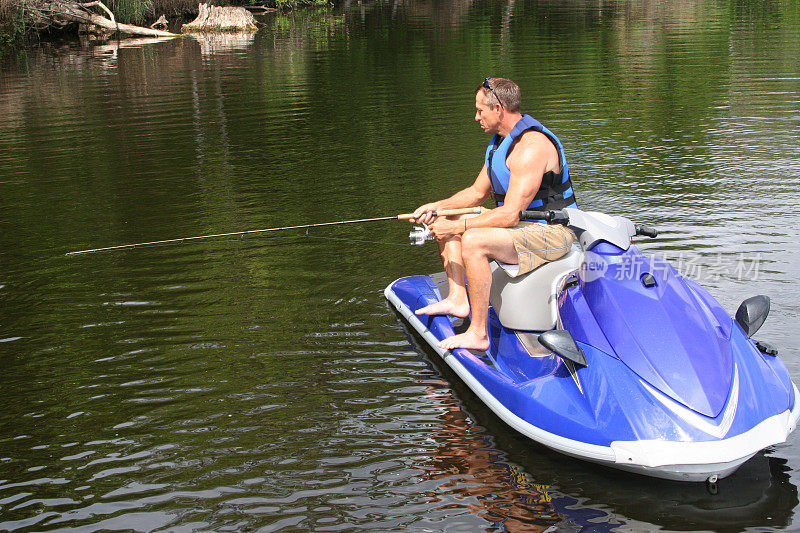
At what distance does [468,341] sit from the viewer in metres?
5.11

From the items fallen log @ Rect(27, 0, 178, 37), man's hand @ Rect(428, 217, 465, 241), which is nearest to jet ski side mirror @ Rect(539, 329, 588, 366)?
man's hand @ Rect(428, 217, 465, 241)

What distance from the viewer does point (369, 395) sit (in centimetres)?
515

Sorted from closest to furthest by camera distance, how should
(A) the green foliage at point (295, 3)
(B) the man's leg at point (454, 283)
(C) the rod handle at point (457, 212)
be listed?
(C) the rod handle at point (457, 212) < (B) the man's leg at point (454, 283) < (A) the green foliage at point (295, 3)

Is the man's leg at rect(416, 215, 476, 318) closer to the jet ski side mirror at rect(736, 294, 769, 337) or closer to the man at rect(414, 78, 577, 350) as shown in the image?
the man at rect(414, 78, 577, 350)

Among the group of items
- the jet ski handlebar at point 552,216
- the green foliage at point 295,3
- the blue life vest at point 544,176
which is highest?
the green foliage at point 295,3

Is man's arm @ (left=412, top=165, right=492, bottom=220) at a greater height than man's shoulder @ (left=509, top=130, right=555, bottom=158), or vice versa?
man's shoulder @ (left=509, top=130, right=555, bottom=158)

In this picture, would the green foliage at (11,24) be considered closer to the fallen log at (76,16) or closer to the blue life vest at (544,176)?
the fallen log at (76,16)

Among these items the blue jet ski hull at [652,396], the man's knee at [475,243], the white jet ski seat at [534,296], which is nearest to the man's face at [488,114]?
the man's knee at [475,243]

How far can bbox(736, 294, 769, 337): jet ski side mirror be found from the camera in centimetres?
444

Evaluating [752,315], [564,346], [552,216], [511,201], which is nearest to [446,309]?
[511,201]

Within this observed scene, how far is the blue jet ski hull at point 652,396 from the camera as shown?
12.2 ft

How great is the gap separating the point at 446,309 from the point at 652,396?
78.2 inches

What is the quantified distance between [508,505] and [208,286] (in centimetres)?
402

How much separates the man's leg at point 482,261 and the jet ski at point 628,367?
107 mm
